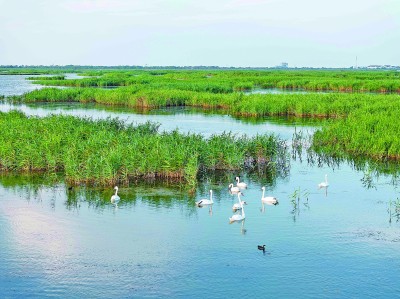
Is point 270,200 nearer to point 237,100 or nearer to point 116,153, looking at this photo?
point 116,153

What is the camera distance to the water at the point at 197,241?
10.5 meters

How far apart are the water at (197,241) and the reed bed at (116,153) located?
2.51 ft

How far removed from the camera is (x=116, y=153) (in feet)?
59.5

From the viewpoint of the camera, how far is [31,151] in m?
19.6

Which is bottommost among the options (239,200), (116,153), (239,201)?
(239,201)

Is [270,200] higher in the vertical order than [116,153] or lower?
lower

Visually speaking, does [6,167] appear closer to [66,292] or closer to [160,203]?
[160,203]

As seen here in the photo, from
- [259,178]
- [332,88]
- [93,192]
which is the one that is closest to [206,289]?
[93,192]

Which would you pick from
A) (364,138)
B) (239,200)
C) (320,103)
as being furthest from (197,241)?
(320,103)

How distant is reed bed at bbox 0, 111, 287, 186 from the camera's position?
59.3ft

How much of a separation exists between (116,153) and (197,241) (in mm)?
6227

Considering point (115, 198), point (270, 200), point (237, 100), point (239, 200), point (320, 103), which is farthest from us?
point (237, 100)

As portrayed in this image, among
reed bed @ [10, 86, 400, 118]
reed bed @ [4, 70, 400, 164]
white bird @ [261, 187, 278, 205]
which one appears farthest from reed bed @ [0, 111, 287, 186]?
reed bed @ [10, 86, 400, 118]

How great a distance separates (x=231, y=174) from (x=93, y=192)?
5.20 meters
